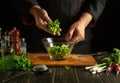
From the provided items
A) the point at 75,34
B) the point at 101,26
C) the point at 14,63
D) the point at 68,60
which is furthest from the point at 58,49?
the point at 101,26

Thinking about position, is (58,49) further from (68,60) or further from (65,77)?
(65,77)

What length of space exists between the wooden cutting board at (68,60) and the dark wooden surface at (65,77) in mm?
103

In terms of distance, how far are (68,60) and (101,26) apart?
134 cm

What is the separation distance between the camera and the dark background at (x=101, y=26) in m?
3.03

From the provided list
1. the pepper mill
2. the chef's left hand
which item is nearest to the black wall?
the chef's left hand

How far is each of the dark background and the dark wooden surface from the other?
1.49 meters

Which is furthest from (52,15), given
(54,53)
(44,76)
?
(44,76)

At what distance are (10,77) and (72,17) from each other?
934 mm

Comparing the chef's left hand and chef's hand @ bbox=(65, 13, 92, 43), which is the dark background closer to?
chef's hand @ bbox=(65, 13, 92, 43)

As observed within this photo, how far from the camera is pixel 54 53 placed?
1.79m

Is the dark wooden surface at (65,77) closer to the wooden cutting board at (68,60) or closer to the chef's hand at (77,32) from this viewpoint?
the wooden cutting board at (68,60)

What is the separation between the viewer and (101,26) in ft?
10.0

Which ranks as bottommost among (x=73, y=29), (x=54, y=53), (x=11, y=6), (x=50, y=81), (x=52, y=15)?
(x=50, y=81)

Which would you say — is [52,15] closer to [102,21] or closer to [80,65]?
[80,65]
